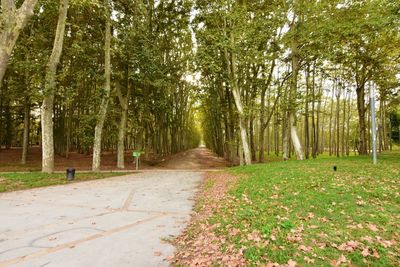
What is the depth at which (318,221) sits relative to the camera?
4879 mm

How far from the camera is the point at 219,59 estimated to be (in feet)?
60.3

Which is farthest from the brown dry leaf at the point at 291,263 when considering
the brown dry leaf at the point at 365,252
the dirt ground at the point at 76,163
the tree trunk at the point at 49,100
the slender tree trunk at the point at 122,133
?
the dirt ground at the point at 76,163

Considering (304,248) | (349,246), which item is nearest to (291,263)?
(304,248)

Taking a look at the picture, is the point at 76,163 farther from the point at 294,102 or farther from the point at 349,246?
the point at 349,246

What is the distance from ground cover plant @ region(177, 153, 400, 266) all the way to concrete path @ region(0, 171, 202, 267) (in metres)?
0.75

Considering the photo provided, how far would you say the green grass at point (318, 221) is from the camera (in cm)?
369

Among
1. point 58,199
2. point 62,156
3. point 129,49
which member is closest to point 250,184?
point 58,199

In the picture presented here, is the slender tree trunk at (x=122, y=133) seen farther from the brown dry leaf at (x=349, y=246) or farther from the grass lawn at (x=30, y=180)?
the brown dry leaf at (x=349, y=246)

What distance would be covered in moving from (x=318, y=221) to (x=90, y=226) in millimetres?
4738

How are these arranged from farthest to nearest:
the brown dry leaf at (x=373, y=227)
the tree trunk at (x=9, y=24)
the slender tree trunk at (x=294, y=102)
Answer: the slender tree trunk at (x=294, y=102), the tree trunk at (x=9, y=24), the brown dry leaf at (x=373, y=227)

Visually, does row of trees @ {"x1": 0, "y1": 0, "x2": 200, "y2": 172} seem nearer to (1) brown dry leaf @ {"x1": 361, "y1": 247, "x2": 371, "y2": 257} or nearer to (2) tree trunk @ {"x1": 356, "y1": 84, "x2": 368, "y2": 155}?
(1) brown dry leaf @ {"x1": 361, "y1": 247, "x2": 371, "y2": 257}

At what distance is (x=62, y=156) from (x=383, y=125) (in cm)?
3949

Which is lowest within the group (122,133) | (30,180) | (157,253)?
(157,253)

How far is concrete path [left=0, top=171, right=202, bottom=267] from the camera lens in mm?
4086
